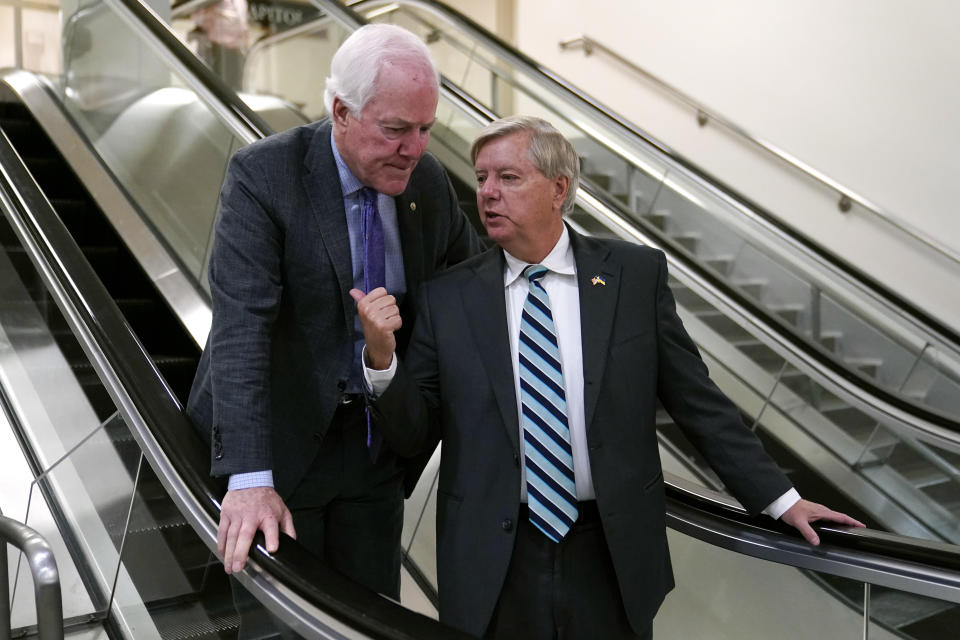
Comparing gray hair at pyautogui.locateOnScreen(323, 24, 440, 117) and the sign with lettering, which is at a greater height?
gray hair at pyautogui.locateOnScreen(323, 24, 440, 117)

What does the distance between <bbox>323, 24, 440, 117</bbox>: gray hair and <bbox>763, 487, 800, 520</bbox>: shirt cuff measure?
3.67 ft

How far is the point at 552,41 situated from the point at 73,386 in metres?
8.16

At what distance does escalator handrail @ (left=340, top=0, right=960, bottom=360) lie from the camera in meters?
4.90

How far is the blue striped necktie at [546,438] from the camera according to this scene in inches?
71.6

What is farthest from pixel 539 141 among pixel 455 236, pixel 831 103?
pixel 831 103

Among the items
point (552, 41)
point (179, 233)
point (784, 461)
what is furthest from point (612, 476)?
point (552, 41)

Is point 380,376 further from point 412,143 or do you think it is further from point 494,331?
point 412,143

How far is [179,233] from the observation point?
4738 millimetres

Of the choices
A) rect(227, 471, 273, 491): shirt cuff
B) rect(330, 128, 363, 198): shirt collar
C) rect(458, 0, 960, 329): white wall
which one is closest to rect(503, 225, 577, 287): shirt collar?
rect(330, 128, 363, 198): shirt collar

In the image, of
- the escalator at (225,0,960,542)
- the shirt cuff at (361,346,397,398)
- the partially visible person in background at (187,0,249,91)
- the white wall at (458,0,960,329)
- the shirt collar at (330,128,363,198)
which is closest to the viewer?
the shirt cuff at (361,346,397,398)

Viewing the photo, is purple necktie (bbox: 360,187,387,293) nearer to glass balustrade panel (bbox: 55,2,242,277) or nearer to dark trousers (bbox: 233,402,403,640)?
dark trousers (bbox: 233,402,403,640)

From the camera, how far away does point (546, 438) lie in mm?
1832

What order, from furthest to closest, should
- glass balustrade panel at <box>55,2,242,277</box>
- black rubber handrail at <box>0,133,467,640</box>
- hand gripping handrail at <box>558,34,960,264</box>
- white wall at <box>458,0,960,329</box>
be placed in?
white wall at <box>458,0,960,329</box> < hand gripping handrail at <box>558,34,960,264</box> < glass balustrade panel at <box>55,2,242,277</box> < black rubber handrail at <box>0,133,467,640</box>

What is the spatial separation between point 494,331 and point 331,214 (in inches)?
16.5
